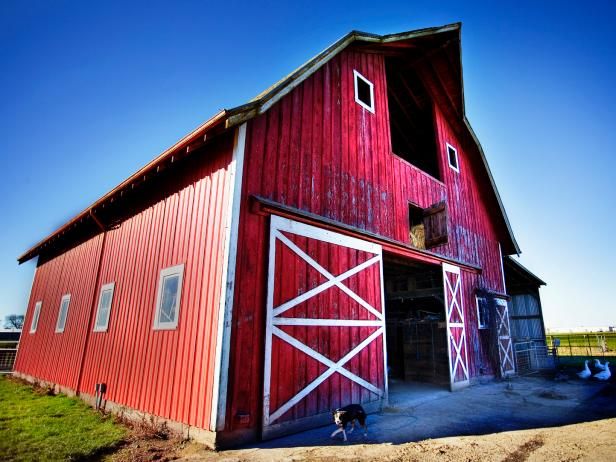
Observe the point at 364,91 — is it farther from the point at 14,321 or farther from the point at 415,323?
the point at 14,321

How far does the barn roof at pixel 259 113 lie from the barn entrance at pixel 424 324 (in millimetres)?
5223

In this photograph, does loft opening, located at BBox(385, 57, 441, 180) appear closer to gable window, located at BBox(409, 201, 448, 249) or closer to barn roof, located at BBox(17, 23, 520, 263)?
barn roof, located at BBox(17, 23, 520, 263)

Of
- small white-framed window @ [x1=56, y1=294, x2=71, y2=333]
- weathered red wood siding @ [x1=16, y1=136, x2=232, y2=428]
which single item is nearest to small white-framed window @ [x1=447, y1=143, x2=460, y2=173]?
weathered red wood siding @ [x1=16, y1=136, x2=232, y2=428]

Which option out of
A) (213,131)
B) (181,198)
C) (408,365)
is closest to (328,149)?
(213,131)

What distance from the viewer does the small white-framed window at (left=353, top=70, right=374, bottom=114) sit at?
840 cm

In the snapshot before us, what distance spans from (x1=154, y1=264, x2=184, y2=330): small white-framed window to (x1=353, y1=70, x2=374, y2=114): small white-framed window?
588 cm

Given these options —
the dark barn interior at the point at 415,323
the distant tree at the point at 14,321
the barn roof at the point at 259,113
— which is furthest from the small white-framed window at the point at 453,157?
the distant tree at the point at 14,321

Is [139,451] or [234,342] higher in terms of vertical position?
[234,342]

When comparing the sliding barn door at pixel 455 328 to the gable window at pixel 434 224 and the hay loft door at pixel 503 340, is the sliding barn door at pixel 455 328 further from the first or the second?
the hay loft door at pixel 503 340

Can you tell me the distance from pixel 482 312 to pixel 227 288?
10135 mm

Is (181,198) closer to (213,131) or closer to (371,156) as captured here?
(213,131)

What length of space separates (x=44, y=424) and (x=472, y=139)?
46.5 ft

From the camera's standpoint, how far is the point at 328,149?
23.1ft

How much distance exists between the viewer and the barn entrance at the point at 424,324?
9.52m
